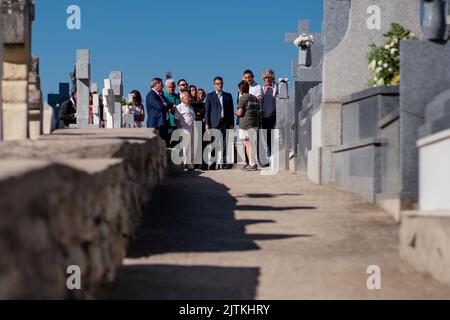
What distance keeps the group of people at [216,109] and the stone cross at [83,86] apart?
2557 millimetres

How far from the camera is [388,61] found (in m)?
10.3

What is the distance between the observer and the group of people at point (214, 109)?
14.6m

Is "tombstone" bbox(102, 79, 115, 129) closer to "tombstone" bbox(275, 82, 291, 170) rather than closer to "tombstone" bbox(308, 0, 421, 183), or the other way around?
"tombstone" bbox(275, 82, 291, 170)

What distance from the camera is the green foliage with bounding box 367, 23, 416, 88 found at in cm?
1023

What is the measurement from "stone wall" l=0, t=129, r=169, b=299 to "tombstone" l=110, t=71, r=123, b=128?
14383 mm

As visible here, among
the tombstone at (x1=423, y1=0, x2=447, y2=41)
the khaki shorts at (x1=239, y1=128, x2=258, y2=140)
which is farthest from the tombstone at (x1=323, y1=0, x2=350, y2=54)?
the tombstone at (x1=423, y1=0, x2=447, y2=41)

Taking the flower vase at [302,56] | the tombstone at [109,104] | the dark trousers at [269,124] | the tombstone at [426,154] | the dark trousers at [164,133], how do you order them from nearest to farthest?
the tombstone at [426,154]
the dark trousers at [164,133]
the dark trousers at [269,124]
the flower vase at [302,56]
the tombstone at [109,104]

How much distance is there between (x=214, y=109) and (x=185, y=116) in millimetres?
663

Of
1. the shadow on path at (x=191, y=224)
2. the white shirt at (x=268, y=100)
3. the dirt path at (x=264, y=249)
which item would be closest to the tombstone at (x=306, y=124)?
the dirt path at (x=264, y=249)

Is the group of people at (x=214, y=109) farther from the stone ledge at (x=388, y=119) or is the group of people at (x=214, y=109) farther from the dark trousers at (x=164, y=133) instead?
the stone ledge at (x=388, y=119)

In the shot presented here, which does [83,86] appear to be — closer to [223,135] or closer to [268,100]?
[223,135]

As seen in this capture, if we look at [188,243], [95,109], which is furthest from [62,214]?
[95,109]

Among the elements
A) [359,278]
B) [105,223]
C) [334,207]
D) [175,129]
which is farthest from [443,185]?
[175,129]
